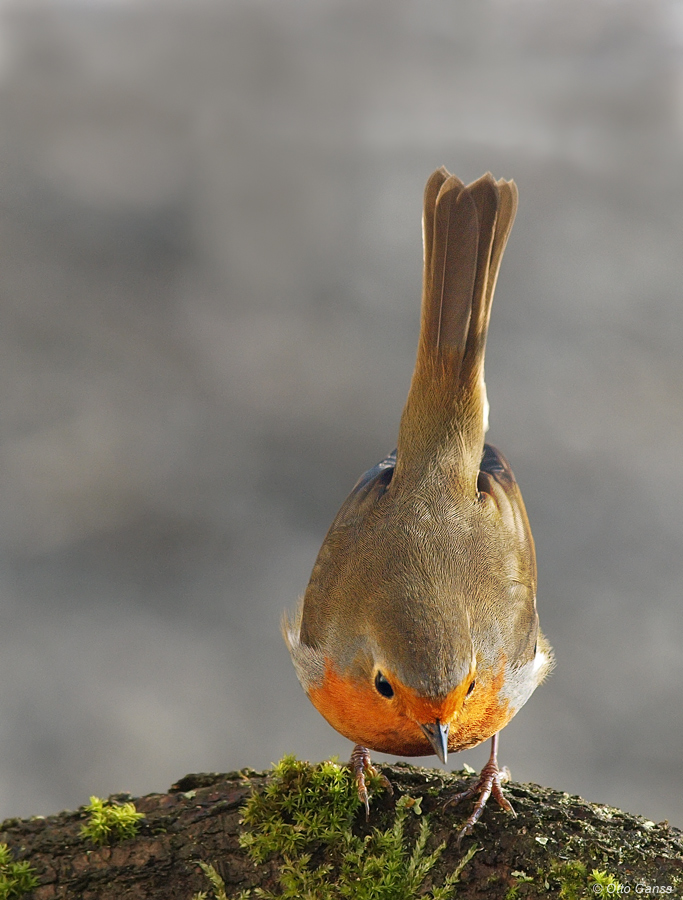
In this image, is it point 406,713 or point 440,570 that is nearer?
point 406,713

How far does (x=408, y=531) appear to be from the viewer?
93.6 inches

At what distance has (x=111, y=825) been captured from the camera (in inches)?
84.2

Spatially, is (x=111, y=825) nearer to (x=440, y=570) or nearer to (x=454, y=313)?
(x=440, y=570)

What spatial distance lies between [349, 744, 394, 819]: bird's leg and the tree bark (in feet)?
0.12

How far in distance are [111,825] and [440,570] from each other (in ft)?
3.50

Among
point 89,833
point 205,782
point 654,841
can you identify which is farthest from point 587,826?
point 89,833

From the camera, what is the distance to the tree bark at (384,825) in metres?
1.96

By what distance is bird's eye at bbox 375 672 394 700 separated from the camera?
6.62ft

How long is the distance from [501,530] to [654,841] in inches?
35.5

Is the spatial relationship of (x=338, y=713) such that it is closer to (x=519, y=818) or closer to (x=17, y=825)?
(x=519, y=818)

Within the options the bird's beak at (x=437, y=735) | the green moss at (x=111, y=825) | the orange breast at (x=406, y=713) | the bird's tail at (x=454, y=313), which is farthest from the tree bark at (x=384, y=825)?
the bird's tail at (x=454, y=313)

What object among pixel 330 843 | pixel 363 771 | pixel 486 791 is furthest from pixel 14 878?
pixel 486 791

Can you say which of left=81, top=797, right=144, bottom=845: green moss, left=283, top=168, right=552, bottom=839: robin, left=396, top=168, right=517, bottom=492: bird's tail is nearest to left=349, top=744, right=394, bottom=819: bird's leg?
left=283, top=168, right=552, bottom=839: robin

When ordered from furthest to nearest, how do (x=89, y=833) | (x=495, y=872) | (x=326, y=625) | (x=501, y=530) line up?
(x=501, y=530) → (x=326, y=625) → (x=89, y=833) → (x=495, y=872)
